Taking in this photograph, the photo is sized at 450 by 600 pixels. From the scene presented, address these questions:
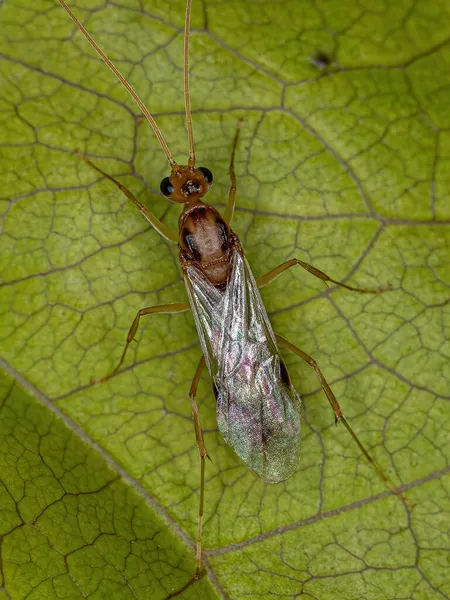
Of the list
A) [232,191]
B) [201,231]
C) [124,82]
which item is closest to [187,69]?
[124,82]

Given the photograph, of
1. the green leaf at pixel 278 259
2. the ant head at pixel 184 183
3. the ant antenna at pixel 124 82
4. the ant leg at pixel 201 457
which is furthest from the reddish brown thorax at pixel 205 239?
the ant leg at pixel 201 457

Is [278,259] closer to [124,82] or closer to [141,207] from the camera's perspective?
[141,207]

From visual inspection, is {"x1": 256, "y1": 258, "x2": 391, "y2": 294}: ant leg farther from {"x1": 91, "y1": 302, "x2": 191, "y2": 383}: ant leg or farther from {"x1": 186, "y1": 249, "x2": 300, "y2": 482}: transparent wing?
{"x1": 91, "y1": 302, "x2": 191, "y2": 383}: ant leg

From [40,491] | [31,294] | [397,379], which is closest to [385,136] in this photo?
[397,379]

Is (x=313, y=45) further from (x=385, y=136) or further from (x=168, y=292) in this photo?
(x=168, y=292)

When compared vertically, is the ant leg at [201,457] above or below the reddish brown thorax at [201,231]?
below

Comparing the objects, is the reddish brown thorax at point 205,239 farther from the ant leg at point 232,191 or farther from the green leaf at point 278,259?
the green leaf at point 278,259
